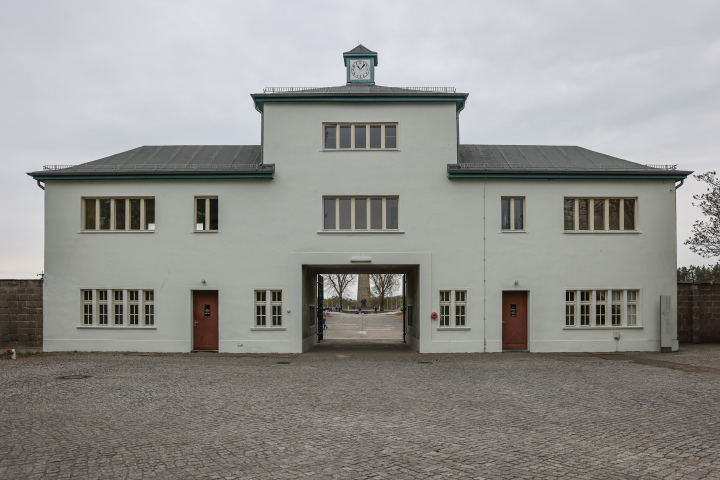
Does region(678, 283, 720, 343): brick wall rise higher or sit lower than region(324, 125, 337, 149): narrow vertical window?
lower

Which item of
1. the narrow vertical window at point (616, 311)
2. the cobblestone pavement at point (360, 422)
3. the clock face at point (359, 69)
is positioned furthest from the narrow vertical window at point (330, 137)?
the narrow vertical window at point (616, 311)

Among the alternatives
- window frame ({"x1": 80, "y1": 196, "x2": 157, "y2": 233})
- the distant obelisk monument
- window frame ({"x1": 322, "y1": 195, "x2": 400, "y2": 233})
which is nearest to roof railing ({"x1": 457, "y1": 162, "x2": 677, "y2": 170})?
window frame ({"x1": 322, "y1": 195, "x2": 400, "y2": 233})

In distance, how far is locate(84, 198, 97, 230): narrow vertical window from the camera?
21.9m

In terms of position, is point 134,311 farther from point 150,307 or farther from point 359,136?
point 359,136

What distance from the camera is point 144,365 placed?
17.4 metres

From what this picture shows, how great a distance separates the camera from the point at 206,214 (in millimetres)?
21750

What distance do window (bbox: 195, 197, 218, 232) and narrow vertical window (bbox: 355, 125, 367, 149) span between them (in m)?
5.73

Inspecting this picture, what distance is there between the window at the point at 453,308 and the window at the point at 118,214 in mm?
11156

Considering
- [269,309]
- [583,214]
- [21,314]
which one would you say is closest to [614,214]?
[583,214]

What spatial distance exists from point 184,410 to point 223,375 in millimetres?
4725

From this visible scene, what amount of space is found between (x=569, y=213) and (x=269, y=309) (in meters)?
11.7

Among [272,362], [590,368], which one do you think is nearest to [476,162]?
[590,368]

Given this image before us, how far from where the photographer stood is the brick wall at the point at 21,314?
903 inches

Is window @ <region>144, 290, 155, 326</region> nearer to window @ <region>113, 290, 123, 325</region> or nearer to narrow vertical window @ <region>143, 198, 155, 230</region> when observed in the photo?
window @ <region>113, 290, 123, 325</region>
